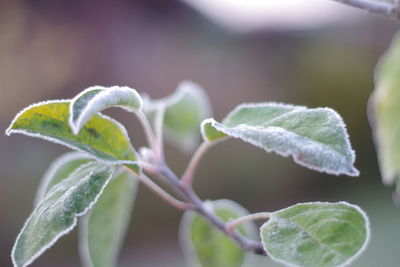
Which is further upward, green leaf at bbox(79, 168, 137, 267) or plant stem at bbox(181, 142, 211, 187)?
plant stem at bbox(181, 142, 211, 187)

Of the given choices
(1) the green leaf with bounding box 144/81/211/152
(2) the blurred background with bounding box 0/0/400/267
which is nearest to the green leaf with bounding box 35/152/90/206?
(1) the green leaf with bounding box 144/81/211/152

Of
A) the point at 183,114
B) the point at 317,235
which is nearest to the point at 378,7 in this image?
the point at 317,235

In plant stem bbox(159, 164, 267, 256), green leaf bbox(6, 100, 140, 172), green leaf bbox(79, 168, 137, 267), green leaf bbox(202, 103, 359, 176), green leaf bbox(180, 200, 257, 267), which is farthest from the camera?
green leaf bbox(180, 200, 257, 267)

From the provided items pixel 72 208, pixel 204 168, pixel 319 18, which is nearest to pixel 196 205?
pixel 72 208

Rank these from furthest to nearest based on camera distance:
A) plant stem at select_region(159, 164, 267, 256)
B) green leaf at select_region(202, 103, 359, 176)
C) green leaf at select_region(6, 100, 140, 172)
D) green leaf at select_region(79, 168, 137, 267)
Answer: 1. green leaf at select_region(79, 168, 137, 267)
2. plant stem at select_region(159, 164, 267, 256)
3. green leaf at select_region(6, 100, 140, 172)
4. green leaf at select_region(202, 103, 359, 176)

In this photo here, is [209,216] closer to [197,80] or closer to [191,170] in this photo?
[191,170]

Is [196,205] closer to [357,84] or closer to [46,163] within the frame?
[46,163]

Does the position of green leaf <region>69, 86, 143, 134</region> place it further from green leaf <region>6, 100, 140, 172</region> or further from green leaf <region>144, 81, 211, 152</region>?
green leaf <region>144, 81, 211, 152</region>
